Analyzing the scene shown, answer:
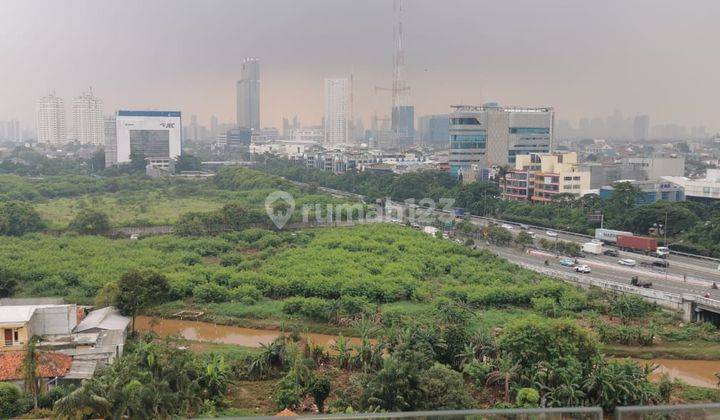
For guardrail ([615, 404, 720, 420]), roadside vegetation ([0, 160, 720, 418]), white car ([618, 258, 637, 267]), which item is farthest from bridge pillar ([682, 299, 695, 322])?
guardrail ([615, 404, 720, 420])

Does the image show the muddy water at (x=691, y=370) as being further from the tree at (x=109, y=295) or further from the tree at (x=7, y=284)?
the tree at (x=7, y=284)

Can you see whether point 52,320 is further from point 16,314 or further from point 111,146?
point 111,146

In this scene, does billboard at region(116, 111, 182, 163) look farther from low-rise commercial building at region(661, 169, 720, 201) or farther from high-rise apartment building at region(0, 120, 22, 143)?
high-rise apartment building at region(0, 120, 22, 143)

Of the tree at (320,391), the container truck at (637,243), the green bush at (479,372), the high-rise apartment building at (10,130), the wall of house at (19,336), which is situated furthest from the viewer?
the high-rise apartment building at (10,130)

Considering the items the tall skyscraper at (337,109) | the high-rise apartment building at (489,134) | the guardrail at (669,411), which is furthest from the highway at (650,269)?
the tall skyscraper at (337,109)

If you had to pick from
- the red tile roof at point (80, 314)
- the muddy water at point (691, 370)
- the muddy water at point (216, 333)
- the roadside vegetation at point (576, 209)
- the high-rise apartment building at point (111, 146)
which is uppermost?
the high-rise apartment building at point (111, 146)

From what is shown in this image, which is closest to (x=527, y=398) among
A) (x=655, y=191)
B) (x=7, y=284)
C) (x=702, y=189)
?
(x=7, y=284)

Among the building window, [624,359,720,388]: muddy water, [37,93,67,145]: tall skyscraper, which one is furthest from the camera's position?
[37,93,67,145]: tall skyscraper
